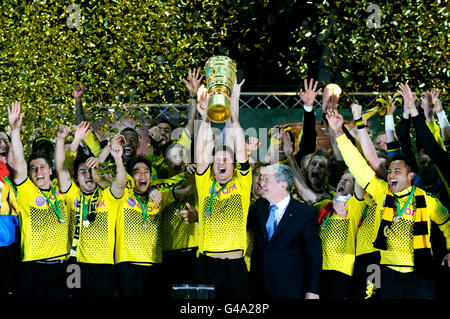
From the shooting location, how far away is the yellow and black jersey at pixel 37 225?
7.48m

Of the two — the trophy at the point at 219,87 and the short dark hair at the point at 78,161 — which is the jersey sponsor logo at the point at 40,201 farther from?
the trophy at the point at 219,87

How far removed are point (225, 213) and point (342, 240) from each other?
1112 millimetres

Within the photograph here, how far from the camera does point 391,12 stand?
384 inches

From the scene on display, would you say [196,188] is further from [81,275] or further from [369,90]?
[369,90]

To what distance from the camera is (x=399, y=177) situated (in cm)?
702

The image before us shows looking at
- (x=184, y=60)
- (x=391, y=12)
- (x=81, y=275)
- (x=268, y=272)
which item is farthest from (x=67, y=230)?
(x=391, y=12)

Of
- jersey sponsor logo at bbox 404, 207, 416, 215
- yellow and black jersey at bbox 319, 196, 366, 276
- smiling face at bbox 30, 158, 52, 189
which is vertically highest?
smiling face at bbox 30, 158, 52, 189

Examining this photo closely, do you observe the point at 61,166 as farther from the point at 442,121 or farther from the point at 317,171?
the point at 442,121

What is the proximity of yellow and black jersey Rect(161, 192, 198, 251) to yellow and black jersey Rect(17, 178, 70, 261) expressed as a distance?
974mm

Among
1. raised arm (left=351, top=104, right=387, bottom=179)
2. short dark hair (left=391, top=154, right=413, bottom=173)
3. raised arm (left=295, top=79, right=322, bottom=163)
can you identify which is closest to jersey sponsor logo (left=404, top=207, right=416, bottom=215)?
short dark hair (left=391, top=154, right=413, bottom=173)

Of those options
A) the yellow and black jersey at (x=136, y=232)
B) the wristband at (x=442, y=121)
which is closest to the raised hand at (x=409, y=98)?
the wristband at (x=442, y=121)

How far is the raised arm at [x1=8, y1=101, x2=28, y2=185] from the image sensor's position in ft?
24.2

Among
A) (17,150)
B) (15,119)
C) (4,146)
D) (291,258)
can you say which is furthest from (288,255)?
(4,146)

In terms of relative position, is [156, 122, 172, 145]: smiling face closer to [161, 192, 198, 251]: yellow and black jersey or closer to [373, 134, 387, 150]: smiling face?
[161, 192, 198, 251]: yellow and black jersey
